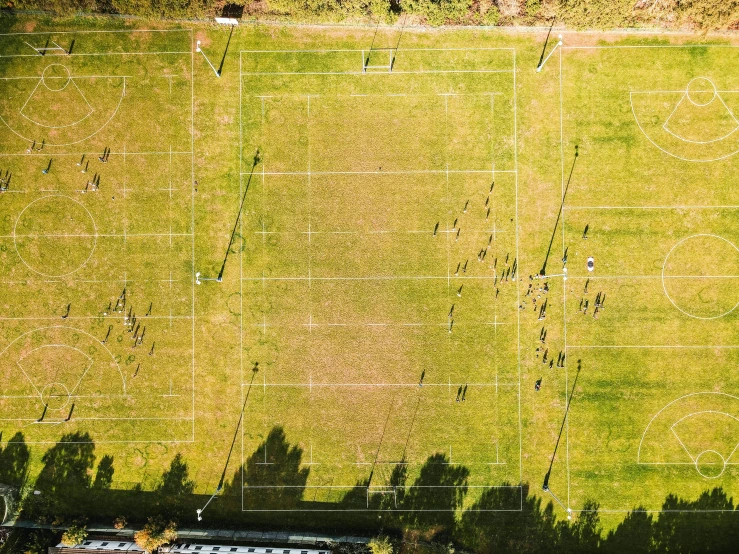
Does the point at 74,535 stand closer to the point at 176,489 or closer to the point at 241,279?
the point at 176,489

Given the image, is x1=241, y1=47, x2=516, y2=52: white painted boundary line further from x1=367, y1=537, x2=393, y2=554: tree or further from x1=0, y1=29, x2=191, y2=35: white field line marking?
x1=367, y1=537, x2=393, y2=554: tree

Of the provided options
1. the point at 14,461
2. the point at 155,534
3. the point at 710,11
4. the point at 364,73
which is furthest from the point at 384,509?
the point at 710,11

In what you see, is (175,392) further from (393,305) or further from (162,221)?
(393,305)

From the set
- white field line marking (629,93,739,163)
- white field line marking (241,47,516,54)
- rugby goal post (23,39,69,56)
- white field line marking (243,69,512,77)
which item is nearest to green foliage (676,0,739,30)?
white field line marking (629,93,739,163)

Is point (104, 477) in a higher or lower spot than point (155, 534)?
higher

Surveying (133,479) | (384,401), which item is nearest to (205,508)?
(133,479)

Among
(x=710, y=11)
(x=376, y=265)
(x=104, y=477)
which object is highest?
(x=710, y=11)

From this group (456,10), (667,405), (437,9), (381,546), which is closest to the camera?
(381,546)

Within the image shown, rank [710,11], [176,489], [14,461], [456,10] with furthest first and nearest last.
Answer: [14,461] → [176,489] → [456,10] → [710,11]
